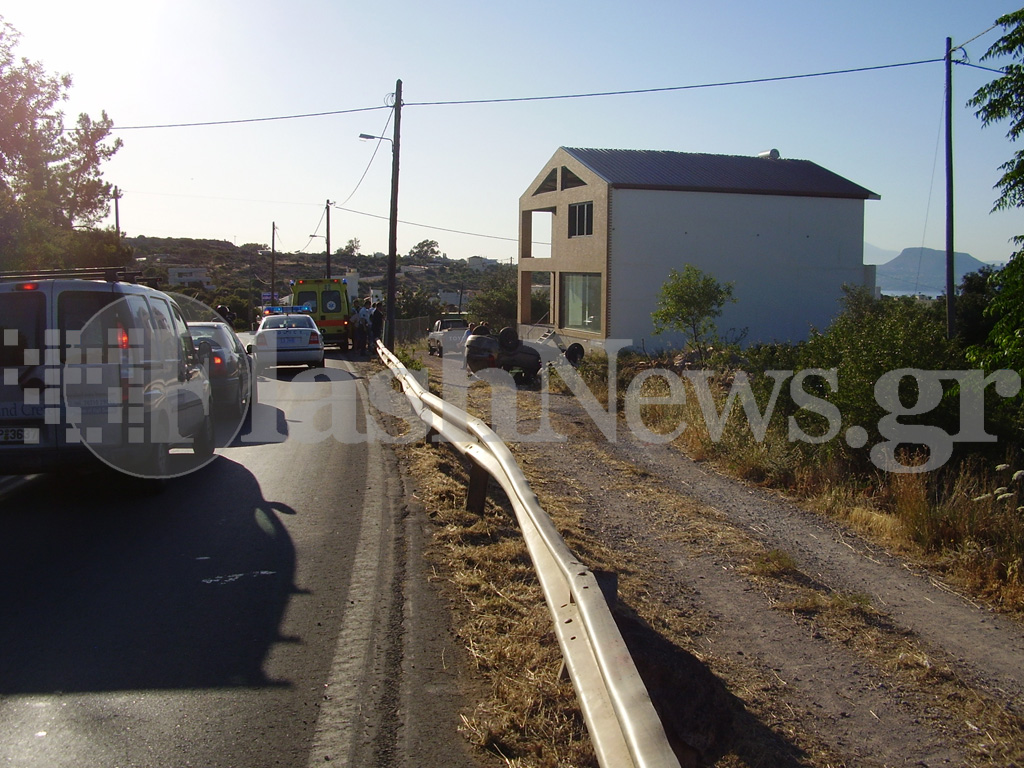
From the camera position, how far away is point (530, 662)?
4.46m

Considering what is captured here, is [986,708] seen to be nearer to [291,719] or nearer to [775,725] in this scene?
[775,725]

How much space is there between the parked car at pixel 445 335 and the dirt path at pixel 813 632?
72.4ft

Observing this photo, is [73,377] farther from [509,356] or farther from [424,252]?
[424,252]

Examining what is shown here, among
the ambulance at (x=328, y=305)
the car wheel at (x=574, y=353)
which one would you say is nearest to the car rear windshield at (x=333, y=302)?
the ambulance at (x=328, y=305)

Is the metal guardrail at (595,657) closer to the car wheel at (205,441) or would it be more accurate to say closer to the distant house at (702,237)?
the car wheel at (205,441)

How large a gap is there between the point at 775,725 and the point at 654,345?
32038mm

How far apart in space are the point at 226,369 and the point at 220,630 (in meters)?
9.50

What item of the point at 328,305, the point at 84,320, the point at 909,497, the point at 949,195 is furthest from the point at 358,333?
the point at 909,497

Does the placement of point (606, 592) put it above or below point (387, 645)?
above

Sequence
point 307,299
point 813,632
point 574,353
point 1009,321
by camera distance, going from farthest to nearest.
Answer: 1. point 307,299
2. point 574,353
3. point 1009,321
4. point 813,632

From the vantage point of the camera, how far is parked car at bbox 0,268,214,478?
296 inches

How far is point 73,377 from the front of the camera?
7.56m

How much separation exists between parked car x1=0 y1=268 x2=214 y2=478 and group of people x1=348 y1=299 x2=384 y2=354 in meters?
22.0

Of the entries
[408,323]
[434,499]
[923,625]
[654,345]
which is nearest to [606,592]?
[923,625]
